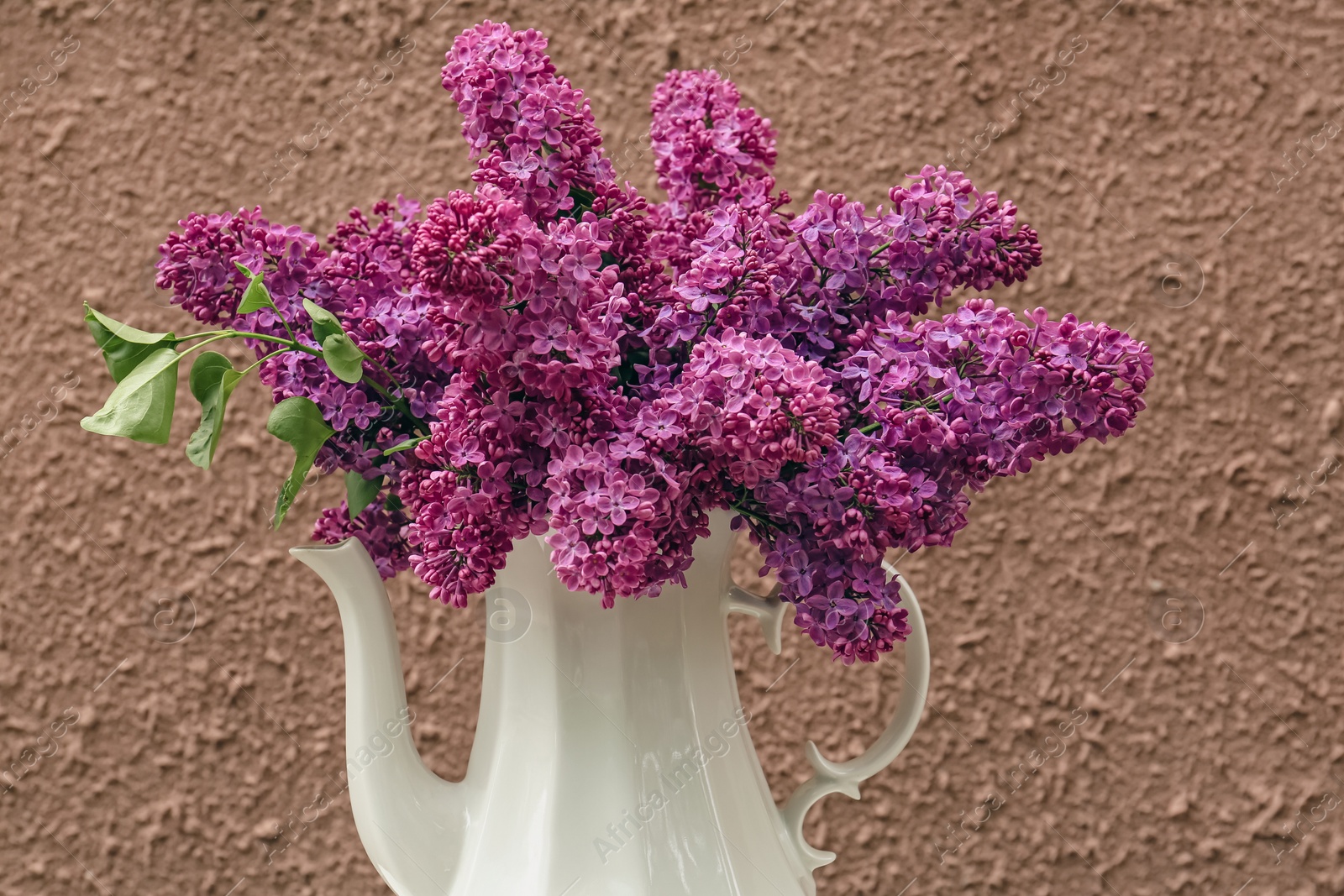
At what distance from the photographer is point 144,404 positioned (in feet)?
1.44

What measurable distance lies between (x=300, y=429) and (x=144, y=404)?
0.19 feet

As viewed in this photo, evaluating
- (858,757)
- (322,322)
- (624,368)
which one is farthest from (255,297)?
(858,757)

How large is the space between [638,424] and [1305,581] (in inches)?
31.5

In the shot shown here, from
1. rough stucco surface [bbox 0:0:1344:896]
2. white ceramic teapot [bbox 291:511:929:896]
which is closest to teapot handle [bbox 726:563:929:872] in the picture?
white ceramic teapot [bbox 291:511:929:896]

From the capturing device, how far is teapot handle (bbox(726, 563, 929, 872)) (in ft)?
1.85

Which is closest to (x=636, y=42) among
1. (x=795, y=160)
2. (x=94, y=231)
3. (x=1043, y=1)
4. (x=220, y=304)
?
(x=795, y=160)

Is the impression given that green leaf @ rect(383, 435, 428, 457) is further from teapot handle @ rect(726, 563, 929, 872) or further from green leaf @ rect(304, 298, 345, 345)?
teapot handle @ rect(726, 563, 929, 872)

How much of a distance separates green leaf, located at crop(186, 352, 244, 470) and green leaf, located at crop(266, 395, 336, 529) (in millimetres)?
20

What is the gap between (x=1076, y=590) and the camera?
1004mm

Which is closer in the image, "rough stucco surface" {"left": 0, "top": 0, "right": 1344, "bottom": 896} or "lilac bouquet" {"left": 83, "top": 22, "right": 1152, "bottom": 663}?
"lilac bouquet" {"left": 83, "top": 22, "right": 1152, "bottom": 663}

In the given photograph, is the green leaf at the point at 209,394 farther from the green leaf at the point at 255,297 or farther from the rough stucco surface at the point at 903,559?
the rough stucco surface at the point at 903,559

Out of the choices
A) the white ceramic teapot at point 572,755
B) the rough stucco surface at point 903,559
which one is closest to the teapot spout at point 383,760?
the white ceramic teapot at point 572,755

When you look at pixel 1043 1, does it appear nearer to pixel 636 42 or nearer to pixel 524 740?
pixel 636 42

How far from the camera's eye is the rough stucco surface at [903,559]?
989 mm
